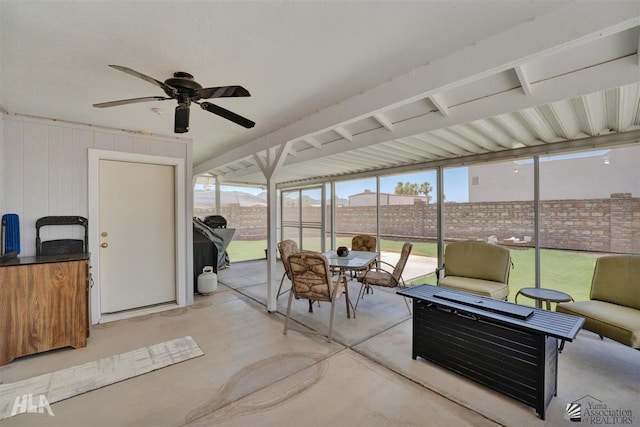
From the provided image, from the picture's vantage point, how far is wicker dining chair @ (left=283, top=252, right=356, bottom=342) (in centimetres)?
311

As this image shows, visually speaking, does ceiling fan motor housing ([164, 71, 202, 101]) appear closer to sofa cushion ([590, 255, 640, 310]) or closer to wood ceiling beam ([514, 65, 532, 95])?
wood ceiling beam ([514, 65, 532, 95])

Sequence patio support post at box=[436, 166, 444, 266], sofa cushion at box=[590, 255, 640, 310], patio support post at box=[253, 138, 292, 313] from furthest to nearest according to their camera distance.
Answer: patio support post at box=[436, 166, 444, 266]
patio support post at box=[253, 138, 292, 313]
sofa cushion at box=[590, 255, 640, 310]

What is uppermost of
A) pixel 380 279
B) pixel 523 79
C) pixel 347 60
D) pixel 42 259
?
pixel 347 60

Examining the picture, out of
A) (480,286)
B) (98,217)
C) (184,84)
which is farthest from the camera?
(98,217)

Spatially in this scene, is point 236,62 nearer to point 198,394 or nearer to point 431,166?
point 198,394

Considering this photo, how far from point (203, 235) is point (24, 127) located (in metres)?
3.14

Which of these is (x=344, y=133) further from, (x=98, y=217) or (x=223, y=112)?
(x=98, y=217)

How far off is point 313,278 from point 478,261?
252 centimetres

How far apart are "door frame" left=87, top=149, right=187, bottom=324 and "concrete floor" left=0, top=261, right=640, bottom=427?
0.51 m

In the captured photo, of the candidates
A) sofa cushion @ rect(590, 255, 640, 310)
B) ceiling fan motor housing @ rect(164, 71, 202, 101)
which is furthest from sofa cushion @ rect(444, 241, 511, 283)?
ceiling fan motor housing @ rect(164, 71, 202, 101)

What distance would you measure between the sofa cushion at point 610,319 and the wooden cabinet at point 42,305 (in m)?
5.05

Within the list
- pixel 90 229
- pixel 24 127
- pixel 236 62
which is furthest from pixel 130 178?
pixel 236 62

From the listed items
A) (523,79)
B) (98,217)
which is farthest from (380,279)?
(98,217)

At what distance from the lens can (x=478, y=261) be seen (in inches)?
159
